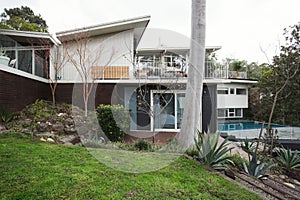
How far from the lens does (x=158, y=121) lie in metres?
9.55

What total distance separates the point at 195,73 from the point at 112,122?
11.2 feet

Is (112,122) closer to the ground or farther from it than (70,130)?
farther from it

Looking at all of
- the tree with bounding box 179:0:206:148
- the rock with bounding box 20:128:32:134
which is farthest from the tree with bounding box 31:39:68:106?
the tree with bounding box 179:0:206:148

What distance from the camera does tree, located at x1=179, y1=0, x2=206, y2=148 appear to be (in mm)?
5121

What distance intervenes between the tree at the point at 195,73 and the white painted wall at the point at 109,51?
17.0 ft

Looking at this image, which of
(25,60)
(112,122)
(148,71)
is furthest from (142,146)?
(25,60)

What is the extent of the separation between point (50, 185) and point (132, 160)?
170cm

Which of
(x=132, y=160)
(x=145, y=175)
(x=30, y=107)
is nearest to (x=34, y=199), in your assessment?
(x=145, y=175)

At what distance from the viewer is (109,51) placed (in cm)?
1027

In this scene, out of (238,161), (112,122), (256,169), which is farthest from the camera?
(112,122)

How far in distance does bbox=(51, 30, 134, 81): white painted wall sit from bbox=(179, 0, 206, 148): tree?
517 centimetres

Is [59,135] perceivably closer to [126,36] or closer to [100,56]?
[100,56]

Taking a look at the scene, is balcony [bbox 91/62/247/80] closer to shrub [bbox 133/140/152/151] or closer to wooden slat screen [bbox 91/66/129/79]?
wooden slat screen [bbox 91/66/129/79]

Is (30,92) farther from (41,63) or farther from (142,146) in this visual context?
(142,146)
